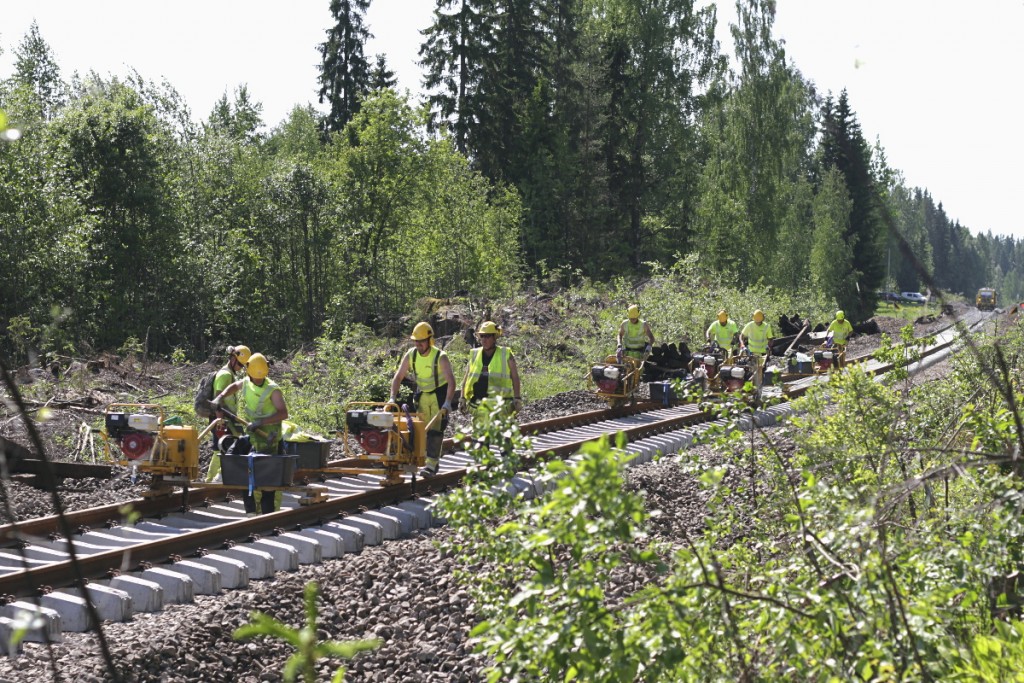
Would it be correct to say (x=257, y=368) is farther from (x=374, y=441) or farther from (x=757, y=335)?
(x=757, y=335)

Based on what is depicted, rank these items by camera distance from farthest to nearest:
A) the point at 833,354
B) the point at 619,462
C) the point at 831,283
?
the point at 831,283
the point at 833,354
the point at 619,462

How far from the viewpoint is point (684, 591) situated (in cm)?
351

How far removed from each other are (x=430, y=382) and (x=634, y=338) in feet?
26.3

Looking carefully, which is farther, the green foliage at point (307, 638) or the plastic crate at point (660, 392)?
the plastic crate at point (660, 392)

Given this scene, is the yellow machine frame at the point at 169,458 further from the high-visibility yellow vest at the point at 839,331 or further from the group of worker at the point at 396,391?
the high-visibility yellow vest at the point at 839,331

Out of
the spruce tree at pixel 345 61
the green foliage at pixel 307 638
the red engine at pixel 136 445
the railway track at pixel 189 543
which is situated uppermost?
the spruce tree at pixel 345 61

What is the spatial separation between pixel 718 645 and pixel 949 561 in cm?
106

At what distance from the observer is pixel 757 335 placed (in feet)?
63.3

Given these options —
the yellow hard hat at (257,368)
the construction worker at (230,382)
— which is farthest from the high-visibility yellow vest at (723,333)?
the yellow hard hat at (257,368)

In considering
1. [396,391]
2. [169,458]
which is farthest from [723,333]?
[169,458]

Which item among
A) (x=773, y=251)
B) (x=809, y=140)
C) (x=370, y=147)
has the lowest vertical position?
(x=773, y=251)

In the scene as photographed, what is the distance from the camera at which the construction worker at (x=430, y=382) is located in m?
10.8

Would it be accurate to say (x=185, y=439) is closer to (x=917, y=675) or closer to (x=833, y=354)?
(x=917, y=675)

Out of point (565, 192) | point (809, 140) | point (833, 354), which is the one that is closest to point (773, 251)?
point (565, 192)
